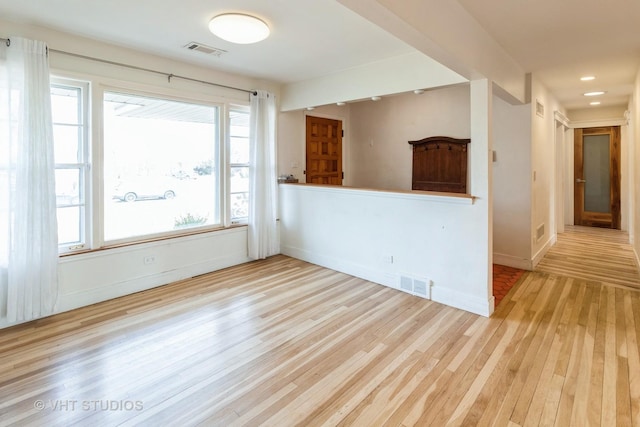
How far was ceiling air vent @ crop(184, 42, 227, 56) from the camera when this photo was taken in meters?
3.38

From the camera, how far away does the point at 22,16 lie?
2.74m

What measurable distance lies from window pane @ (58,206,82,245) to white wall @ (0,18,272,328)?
0.64 feet

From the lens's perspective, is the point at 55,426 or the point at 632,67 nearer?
the point at 55,426

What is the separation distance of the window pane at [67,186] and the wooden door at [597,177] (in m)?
8.69

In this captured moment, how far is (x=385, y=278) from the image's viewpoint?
3.86 metres

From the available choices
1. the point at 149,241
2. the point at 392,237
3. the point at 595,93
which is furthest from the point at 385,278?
the point at 595,93

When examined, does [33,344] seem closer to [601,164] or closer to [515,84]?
[515,84]

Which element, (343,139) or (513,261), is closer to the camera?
(513,261)

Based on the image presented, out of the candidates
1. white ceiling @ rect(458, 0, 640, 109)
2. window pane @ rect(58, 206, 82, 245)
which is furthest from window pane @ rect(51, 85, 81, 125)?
white ceiling @ rect(458, 0, 640, 109)

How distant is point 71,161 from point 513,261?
5281 mm

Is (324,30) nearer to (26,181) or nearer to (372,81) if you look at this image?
(372,81)

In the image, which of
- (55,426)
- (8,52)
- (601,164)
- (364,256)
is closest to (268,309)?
(364,256)

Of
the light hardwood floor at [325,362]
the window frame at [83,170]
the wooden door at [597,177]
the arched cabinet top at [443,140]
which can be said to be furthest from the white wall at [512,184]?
the window frame at [83,170]

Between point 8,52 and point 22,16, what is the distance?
0.31m
